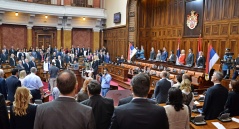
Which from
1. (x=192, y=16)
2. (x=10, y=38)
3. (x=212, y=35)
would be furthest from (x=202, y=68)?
(x=10, y=38)

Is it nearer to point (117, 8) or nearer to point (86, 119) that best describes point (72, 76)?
point (86, 119)

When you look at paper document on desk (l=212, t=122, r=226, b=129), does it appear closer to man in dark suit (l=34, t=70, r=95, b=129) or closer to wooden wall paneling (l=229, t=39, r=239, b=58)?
man in dark suit (l=34, t=70, r=95, b=129)

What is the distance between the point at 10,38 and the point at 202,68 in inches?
567

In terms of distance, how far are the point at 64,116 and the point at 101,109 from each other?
3.94 ft

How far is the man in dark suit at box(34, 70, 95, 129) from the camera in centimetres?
167

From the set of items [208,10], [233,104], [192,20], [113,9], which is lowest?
[233,104]

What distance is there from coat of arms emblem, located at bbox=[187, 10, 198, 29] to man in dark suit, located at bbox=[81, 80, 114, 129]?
1048 cm

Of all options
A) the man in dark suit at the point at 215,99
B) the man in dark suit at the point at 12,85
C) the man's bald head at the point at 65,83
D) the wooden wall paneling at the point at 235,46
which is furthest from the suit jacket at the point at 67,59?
the man's bald head at the point at 65,83

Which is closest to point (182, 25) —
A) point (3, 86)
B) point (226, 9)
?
point (226, 9)

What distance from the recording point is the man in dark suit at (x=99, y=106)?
111 inches

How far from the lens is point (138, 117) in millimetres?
1809

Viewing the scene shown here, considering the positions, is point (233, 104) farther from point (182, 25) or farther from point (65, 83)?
point (182, 25)

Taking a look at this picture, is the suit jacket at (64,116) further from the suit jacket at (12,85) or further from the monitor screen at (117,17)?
the monitor screen at (117,17)

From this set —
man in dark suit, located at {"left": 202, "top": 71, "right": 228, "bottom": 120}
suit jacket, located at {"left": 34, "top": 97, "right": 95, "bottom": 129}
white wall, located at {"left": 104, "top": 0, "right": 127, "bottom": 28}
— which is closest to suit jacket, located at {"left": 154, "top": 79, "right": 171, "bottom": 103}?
man in dark suit, located at {"left": 202, "top": 71, "right": 228, "bottom": 120}
